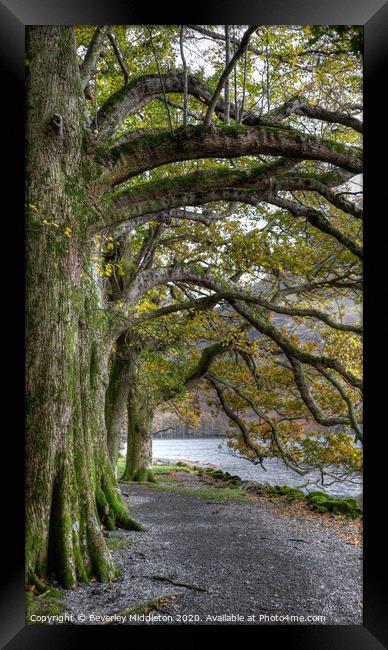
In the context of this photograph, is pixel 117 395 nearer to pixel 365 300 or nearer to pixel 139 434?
pixel 139 434

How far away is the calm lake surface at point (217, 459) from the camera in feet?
33.0

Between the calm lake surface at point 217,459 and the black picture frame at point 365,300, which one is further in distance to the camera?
the calm lake surface at point 217,459

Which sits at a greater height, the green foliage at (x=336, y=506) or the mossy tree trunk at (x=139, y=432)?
the mossy tree trunk at (x=139, y=432)

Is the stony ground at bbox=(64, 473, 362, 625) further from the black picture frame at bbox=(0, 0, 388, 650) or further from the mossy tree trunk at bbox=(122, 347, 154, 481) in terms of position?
the mossy tree trunk at bbox=(122, 347, 154, 481)

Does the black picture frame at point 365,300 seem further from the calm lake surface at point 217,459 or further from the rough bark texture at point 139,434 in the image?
the calm lake surface at point 217,459

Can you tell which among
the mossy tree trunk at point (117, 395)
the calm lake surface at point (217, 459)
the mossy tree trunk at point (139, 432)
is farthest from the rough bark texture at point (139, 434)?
the calm lake surface at point (217, 459)

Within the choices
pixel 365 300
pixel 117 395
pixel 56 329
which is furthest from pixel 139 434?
pixel 365 300

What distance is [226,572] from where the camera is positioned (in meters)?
4.03

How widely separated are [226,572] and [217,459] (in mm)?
7137

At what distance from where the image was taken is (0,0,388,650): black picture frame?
9.30 feet

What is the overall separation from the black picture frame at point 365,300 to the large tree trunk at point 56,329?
5.6 inches
